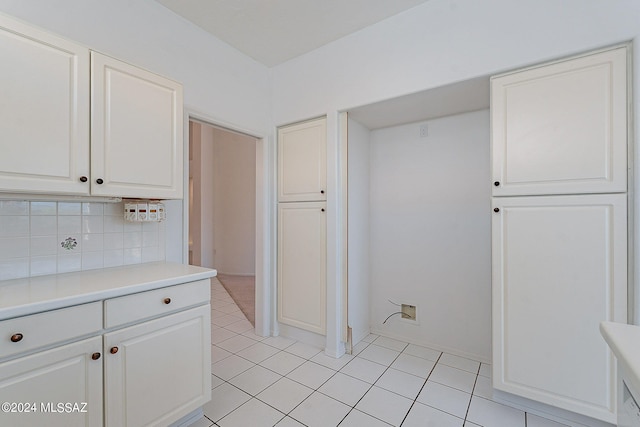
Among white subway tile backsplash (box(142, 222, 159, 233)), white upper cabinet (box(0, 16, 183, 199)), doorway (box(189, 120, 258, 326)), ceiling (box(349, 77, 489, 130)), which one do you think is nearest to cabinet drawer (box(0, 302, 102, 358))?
white upper cabinet (box(0, 16, 183, 199))

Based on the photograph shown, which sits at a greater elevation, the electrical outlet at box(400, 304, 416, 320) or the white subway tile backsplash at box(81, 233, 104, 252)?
the white subway tile backsplash at box(81, 233, 104, 252)

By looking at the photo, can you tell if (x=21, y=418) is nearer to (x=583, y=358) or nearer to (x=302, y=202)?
(x=302, y=202)

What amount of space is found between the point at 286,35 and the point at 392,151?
4.51ft

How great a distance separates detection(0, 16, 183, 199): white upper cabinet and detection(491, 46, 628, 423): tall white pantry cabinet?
2004 millimetres

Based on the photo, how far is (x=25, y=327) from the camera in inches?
37.6

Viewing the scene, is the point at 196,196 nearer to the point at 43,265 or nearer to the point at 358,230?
the point at 358,230

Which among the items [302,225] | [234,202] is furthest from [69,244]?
[234,202]

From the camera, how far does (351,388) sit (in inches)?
73.5

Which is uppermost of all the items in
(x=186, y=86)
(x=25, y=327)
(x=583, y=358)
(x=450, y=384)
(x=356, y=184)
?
(x=186, y=86)

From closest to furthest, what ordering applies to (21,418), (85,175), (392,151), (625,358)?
1. (625,358)
2. (21,418)
3. (85,175)
4. (392,151)

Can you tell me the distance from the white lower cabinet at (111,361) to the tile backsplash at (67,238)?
61cm

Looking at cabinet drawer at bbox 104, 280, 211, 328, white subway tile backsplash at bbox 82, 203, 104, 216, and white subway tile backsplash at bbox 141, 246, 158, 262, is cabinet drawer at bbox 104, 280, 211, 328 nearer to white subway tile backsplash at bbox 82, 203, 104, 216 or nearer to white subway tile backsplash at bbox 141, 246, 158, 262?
white subway tile backsplash at bbox 141, 246, 158, 262

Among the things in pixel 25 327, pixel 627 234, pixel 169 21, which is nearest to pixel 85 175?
pixel 25 327

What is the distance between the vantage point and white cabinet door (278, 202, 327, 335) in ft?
7.86
